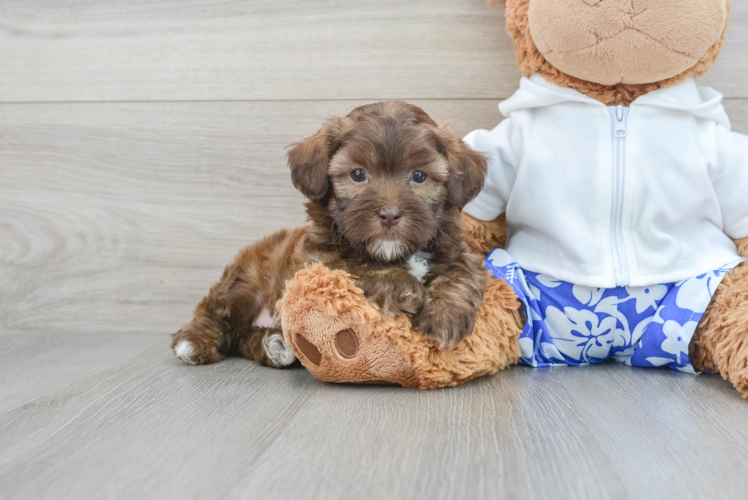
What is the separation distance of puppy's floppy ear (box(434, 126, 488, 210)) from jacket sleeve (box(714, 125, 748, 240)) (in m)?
0.76

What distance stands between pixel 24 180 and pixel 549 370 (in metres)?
2.15

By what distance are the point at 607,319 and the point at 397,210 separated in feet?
2.56

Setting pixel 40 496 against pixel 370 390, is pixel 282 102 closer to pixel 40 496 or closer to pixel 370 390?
pixel 370 390

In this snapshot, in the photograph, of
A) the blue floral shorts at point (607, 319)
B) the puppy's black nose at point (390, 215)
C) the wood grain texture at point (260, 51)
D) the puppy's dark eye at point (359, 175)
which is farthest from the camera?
the wood grain texture at point (260, 51)

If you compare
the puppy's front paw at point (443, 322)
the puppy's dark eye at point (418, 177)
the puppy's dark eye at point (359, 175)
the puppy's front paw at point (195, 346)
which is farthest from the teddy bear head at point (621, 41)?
the puppy's front paw at point (195, 346)

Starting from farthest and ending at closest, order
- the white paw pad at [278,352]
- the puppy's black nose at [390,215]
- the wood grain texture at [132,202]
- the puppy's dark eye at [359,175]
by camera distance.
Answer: the wood grain texture at [132,202] < the white paw pad at [278,352] < the puppy's dark eye at [359,175] < the puppy's black nose at [390,215]

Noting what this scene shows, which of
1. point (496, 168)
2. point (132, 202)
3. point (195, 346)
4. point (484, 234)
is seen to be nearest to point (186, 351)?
point (195, 346)

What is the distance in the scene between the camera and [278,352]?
76.6 inches

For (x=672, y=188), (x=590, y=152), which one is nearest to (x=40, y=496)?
(x=590, y=152)

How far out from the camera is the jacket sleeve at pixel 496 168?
1971 millimetres

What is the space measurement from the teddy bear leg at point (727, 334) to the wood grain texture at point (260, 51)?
0.88 metres

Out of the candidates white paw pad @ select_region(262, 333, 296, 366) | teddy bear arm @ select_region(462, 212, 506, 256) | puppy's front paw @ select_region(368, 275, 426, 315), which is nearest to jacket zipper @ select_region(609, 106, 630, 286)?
teddy bear arm @ select_region(462, 212, 506, 256)

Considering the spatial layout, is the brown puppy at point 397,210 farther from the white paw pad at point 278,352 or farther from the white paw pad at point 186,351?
the white paw pad at point 186,351

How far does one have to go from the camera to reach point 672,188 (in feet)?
5.97
